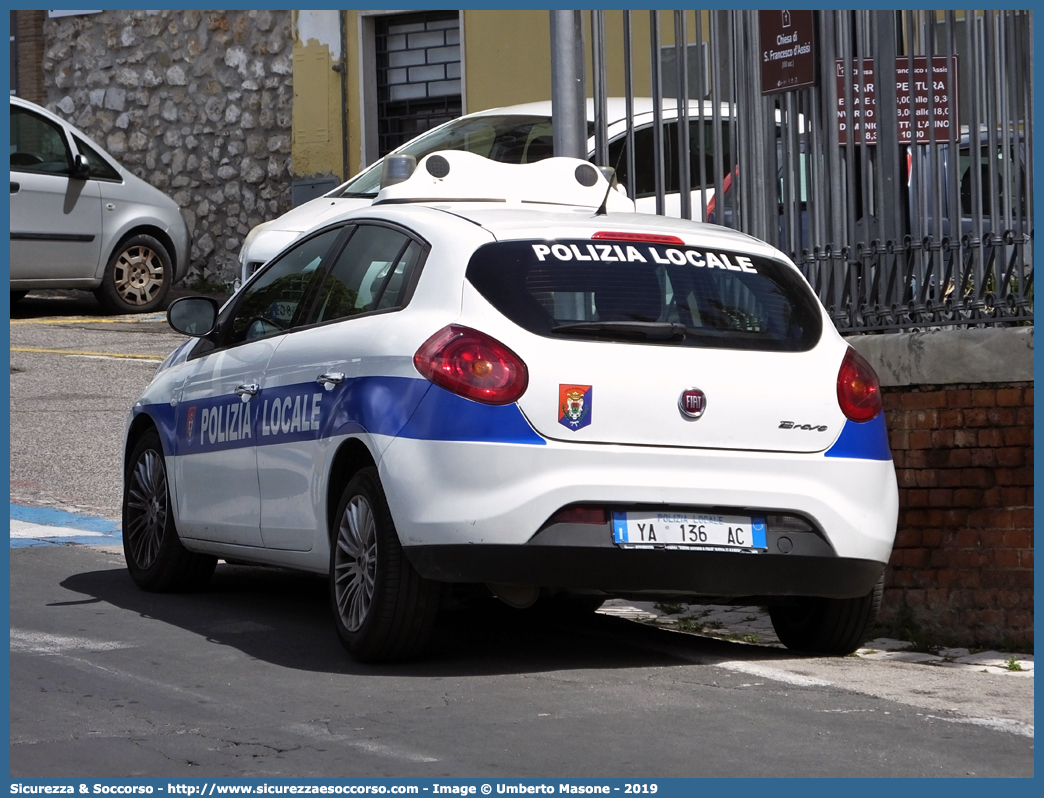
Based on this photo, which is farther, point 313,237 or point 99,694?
point 313,237

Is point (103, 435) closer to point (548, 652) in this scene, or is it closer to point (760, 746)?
point (548, 652)

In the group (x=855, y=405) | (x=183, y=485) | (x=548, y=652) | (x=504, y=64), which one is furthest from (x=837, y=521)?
(x=504, y=64)

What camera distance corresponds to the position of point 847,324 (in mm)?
8086

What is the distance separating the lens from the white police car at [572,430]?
5.92 metres

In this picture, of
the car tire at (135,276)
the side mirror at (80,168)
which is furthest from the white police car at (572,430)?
the car tire at (135,276)

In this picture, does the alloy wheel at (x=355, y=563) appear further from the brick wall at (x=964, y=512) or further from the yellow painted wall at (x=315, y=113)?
the yellow painted wall at (x=315, y=113)

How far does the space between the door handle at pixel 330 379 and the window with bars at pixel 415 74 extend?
15499 mm

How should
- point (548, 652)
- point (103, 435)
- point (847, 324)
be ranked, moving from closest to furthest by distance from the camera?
point (548, 652) < point (847, 324) < point (103, 435)

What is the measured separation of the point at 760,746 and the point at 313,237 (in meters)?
3.22

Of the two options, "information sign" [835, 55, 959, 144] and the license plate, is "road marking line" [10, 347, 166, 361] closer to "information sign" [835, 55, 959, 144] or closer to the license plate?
"information sign" [835, 55, 959, 144]

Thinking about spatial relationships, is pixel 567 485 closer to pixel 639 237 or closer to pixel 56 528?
pixel 639 237

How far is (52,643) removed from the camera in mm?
6664

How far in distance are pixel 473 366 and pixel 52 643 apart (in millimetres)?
1973

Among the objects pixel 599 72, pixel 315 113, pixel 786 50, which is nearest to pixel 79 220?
pixel 315 113
